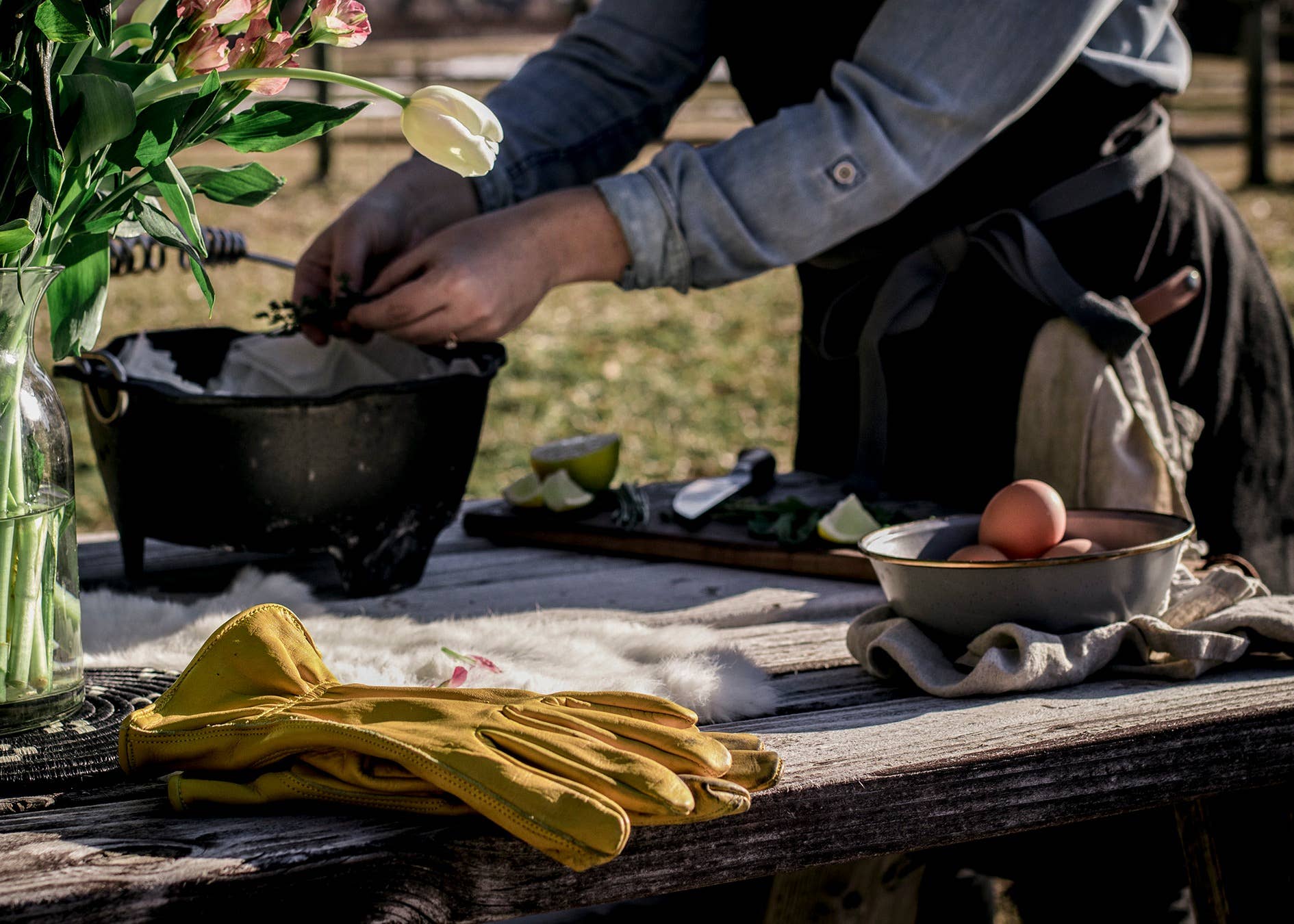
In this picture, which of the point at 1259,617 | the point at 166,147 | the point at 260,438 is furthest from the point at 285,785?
the point at 1259,617

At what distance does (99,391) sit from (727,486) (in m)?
0.82

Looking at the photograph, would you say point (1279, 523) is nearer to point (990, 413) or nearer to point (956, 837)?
point (990, 413)

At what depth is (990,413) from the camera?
5.95 ft

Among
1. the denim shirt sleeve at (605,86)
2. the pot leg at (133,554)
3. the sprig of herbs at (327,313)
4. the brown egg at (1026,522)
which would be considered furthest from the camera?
the denim shirt sleeve at (605,86)

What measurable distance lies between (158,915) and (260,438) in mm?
704

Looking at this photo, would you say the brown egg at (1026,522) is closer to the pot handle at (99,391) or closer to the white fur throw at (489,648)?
the white fur throw at (489,648)

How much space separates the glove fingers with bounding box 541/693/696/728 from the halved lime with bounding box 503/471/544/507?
806 mm

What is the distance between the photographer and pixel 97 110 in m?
0.86

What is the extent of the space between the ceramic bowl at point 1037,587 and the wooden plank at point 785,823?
8 cm

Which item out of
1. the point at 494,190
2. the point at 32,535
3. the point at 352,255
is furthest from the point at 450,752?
the point at 494,190

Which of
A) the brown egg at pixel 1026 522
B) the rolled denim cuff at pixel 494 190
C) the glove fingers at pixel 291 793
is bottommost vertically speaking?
the glove fingers at pixel 291 793

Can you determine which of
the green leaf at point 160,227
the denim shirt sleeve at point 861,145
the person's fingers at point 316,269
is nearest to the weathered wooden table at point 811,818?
the green leaf at point 160,227

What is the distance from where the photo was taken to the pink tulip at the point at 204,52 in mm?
912

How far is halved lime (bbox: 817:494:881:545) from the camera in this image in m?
1.62
